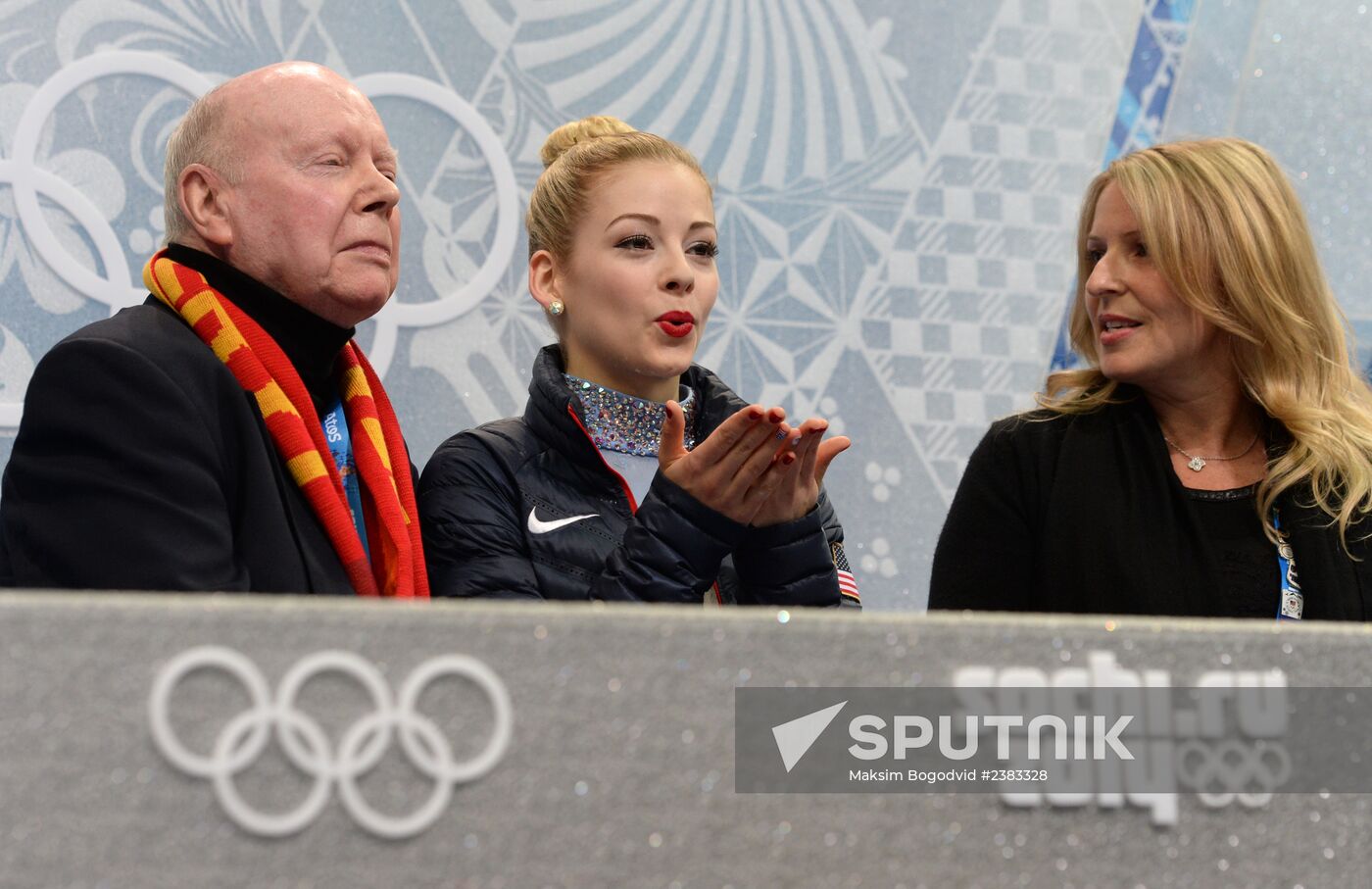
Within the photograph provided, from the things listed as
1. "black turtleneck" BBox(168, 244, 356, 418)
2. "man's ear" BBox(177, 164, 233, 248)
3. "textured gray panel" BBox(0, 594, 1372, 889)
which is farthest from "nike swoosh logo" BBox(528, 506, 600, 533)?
"textured gray panel" BBox(0, 594, 1372, 889)

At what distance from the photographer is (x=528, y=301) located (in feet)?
8.27

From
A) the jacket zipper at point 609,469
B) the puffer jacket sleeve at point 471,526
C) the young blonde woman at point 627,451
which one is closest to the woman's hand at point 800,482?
the young blonde woman at point 627,451

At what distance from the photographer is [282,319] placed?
4.88 feet

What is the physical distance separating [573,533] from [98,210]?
4.28 feet

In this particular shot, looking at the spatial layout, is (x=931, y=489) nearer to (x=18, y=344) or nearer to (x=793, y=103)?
(x=793, y=103)

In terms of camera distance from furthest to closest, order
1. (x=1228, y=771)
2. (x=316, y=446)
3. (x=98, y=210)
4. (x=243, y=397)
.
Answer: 1. (x=98, y=210)
2. (x=316, y=446)
3. (x=243, y=397)
4. (x=1228, y=771)

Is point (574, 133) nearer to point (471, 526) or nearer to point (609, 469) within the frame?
point (609, 469)

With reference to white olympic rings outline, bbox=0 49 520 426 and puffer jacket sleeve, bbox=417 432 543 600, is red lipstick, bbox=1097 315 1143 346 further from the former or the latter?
white olympic rings outline, bbox=0 49 520 426

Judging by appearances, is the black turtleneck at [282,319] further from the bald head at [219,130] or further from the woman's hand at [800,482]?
the woman's hand at [800,482]

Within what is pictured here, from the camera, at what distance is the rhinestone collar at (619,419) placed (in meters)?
1.66

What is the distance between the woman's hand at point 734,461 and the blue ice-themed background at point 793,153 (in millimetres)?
1145

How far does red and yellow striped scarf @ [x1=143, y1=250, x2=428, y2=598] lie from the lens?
1372 millimetres

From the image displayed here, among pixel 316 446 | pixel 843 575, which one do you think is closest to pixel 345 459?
pixel 316 446

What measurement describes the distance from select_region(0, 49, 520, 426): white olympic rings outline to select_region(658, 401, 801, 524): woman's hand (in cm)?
116
